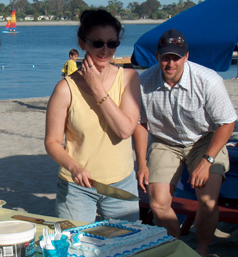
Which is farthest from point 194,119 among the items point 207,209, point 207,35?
point 207,35

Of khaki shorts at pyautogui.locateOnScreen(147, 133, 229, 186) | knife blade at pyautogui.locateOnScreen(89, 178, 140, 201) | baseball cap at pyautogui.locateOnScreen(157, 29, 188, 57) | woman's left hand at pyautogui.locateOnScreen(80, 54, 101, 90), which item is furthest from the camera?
khaki shorts at pyautogui.locateOnScreen(147, 133, 229, 186)

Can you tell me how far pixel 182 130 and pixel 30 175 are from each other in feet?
12.4

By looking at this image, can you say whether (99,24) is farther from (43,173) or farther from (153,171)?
(43,173)

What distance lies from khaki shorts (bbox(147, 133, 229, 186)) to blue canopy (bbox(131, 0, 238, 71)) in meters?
1.69

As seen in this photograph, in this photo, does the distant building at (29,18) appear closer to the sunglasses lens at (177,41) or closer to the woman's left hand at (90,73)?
the sunglasses lens at (177,41)

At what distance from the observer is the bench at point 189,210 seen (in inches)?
125

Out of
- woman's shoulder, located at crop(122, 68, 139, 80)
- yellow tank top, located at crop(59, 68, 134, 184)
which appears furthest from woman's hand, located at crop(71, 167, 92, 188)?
woman's shoulder, located at crop(122, 68, 139, 80)

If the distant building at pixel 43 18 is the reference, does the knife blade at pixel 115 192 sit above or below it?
below

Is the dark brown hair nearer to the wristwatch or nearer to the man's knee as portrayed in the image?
the wristwatch

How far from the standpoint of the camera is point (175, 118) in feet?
9.45

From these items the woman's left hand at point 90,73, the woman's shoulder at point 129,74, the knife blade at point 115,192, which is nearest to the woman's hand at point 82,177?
the knife blade at point 115,192

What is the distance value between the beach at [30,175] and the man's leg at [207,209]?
1.85 feet

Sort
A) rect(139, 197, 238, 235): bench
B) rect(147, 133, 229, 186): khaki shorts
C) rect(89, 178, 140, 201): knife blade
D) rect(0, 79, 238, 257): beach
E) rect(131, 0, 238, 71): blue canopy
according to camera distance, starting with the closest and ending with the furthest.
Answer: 1. rect(89, 178, 140, 201): knife blade
2. rect(147, 133, 229, 186): khaki shorts
3. rect(139, 197, 238, 235): bench
4. rect(0, 79, 238, 257): beach
5. rect(131, 0, 238, 71): blue canopy

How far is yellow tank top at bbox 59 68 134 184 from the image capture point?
208 cm
